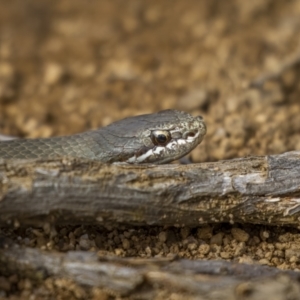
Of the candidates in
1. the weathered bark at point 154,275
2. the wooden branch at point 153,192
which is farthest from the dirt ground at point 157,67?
the weathered bark at point 154,275

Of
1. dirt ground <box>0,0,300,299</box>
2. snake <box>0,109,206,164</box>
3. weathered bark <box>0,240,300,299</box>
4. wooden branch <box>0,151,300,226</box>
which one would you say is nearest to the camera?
weathered bark <box>0,240,300,299</box>

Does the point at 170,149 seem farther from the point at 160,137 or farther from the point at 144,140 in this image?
the point at 144,140

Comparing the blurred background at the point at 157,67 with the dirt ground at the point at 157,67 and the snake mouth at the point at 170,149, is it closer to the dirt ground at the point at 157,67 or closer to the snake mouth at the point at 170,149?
the dirt ground at the point at 157,67

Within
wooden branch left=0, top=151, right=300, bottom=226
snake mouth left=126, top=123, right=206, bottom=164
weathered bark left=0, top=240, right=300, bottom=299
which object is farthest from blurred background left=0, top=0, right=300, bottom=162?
weathered bark left=0, top=240, right=300, bottom=299

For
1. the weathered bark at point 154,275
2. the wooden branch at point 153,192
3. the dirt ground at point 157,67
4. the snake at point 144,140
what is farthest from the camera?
the dirt ground at point 157,67

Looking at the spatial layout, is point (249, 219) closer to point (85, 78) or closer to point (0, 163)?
point (0, 163)

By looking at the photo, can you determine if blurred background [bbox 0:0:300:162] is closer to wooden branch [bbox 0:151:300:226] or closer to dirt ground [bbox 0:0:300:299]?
dirt ground [bbox 0:0:300:299]
